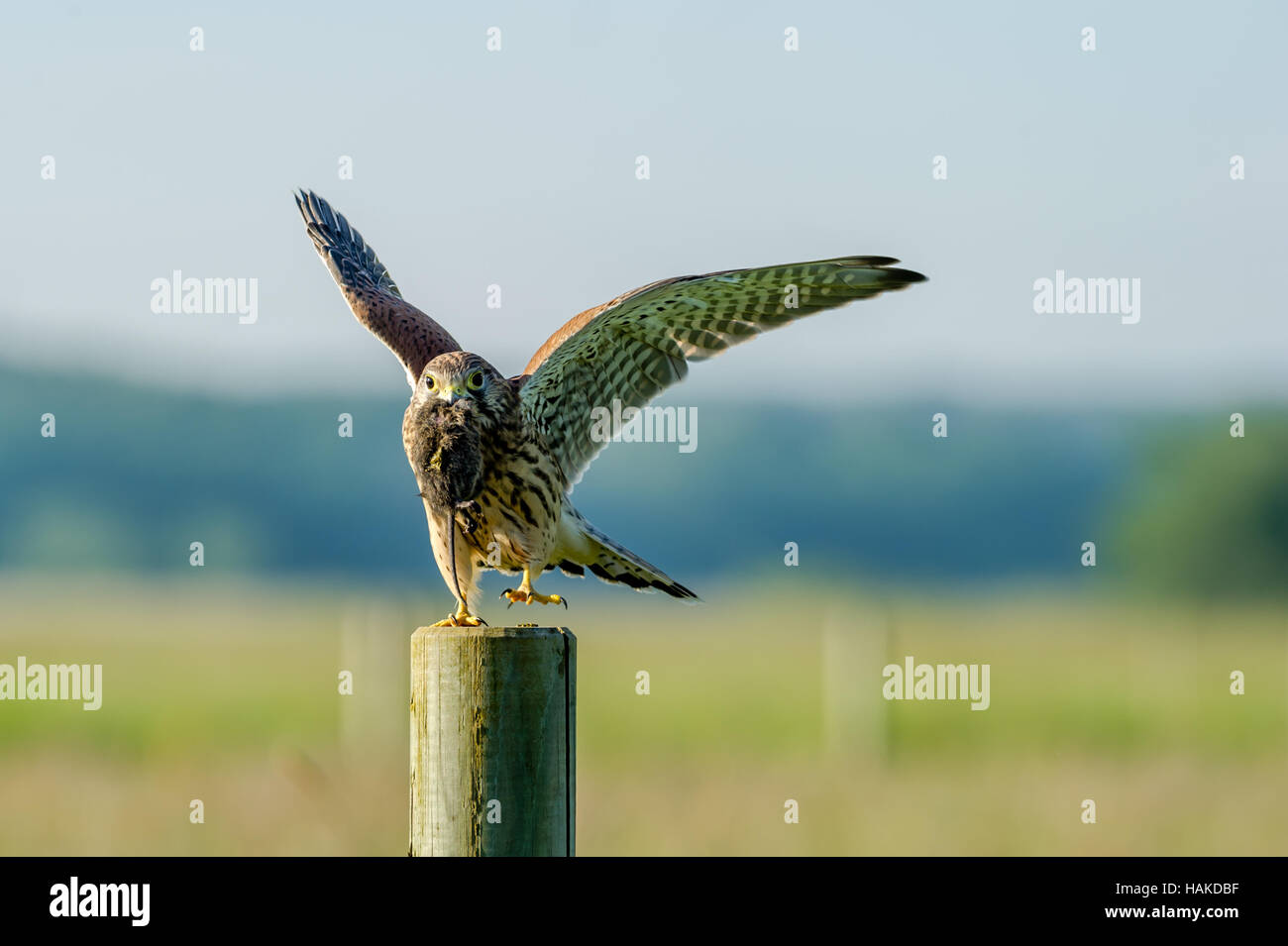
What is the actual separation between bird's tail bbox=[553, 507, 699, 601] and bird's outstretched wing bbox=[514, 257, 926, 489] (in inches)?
10.4

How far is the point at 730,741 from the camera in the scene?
16.4 m

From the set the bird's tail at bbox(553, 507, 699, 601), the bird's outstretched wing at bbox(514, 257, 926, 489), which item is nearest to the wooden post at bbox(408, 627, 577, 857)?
the bird's outstretched wing at bbox(514, 257, 926, 489)

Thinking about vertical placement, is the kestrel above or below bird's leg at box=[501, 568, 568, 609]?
above

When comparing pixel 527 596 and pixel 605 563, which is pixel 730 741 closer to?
pixel 605 563

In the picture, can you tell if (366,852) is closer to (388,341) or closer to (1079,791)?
(388,341)

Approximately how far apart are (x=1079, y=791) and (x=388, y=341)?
27.4ft

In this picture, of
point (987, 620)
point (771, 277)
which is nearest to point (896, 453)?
point (987, 620)

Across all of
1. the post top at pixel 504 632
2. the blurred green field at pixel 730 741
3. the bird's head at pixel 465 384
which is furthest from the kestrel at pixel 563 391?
the blurred green field at pixel 730 741

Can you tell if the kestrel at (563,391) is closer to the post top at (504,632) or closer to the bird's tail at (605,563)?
the bird's tail at (605,563)

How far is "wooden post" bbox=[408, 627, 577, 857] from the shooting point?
13.4ft

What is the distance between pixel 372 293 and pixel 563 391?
1680mm

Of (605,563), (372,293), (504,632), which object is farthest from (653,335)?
(504,632)

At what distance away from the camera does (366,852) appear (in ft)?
32.7

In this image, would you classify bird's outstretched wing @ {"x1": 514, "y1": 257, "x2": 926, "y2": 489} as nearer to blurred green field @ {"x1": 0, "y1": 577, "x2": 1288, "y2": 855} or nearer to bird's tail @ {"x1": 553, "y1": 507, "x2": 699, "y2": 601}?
bird's tail @ {"x1": 553, "y1": 507, "x2": 699, "y2": 601}
